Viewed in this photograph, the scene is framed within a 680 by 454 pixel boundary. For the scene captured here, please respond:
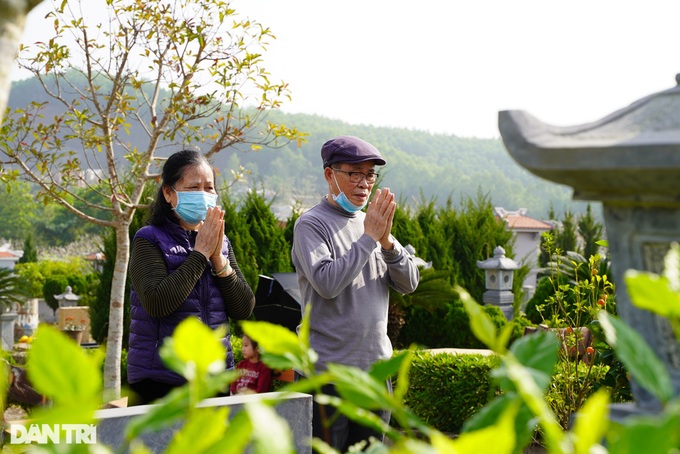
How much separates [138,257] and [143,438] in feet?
3.03

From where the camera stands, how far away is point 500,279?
451 inches

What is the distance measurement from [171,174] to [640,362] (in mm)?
2832

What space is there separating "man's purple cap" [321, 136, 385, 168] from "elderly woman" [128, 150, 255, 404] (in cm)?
51

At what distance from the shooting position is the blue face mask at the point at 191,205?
327cm

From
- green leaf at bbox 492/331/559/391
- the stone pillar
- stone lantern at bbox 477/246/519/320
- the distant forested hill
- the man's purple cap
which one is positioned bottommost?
the stone pillar

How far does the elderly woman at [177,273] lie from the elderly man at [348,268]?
33cm

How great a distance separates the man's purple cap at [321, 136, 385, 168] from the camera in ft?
10.4

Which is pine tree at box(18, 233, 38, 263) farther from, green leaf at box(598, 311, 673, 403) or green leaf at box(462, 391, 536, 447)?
green leaf at box(598, 311, 673, 403)

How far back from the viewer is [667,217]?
1.27 m

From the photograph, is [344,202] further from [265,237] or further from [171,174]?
[265,237]

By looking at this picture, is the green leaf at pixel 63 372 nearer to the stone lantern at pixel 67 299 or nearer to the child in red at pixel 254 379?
the child in red at pixel 254 379

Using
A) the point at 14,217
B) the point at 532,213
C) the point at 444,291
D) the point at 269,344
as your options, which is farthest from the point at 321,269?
the point at 532,213

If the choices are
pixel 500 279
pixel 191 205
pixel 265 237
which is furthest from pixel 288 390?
pixel 500 279

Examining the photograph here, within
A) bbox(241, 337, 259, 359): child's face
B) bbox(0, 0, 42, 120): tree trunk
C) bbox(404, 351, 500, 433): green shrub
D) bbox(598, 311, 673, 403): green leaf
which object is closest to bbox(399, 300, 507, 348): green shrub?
bbox(404, 351, 500, 433): green shrub
